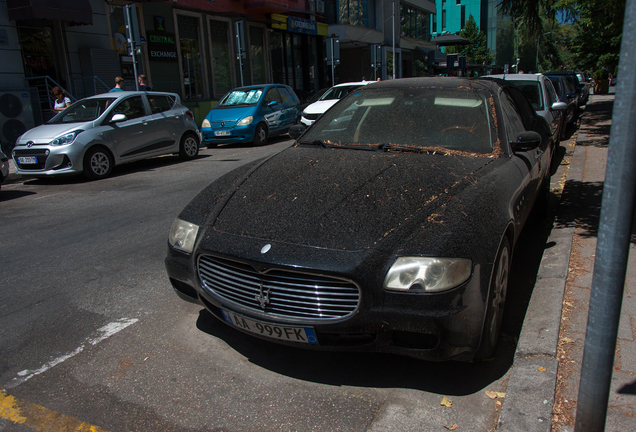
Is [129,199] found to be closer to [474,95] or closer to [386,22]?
[474,95]

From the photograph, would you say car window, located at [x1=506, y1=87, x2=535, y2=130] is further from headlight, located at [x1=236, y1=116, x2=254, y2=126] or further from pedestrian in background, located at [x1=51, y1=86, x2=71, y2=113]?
pedestrian in background, located at [x1=51, y1=86, x2=71, y2=113]

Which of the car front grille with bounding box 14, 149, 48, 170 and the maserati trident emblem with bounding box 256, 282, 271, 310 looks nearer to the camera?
the maserati trident emblem with bounding box 256, 282, 271, 310

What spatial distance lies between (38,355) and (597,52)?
35.0 metres

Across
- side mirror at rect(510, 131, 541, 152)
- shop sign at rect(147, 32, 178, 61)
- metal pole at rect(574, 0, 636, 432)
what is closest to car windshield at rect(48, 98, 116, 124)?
side mirror at rect(510, 131, 541, 152)

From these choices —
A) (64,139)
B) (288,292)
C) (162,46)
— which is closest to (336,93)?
(64,139)

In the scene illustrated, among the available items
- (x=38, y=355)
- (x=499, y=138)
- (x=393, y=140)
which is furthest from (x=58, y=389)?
(x=499, y=138)

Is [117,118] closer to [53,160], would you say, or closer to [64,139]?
[64,139]

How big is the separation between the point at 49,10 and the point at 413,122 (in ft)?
46.3

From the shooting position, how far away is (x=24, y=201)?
8.12 m

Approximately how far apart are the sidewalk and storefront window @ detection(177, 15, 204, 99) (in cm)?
1925

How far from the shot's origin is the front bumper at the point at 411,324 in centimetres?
243

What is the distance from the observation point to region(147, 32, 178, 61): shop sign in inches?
777

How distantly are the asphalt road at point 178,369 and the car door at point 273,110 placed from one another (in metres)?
10.5

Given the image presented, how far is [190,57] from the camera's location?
21.8m
